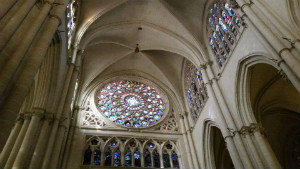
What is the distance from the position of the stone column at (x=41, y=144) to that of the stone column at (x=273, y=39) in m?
6.54

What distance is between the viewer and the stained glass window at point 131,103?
1384 centimetres

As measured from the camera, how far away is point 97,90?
15.1 m

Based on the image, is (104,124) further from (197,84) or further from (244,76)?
(244,76)

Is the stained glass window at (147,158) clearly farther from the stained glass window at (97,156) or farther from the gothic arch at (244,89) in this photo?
the gothic arch at (244,89)

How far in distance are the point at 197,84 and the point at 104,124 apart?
17.2ft

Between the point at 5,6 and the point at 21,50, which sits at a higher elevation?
the point at 5,6

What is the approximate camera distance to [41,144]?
6.83 m

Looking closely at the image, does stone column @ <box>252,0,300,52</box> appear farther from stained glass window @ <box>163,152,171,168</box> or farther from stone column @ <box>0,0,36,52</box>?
stained glass window @ <box>163,152,171,168</box>

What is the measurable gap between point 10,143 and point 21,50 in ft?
11.4

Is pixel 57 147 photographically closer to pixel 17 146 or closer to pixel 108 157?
pixel 17 146

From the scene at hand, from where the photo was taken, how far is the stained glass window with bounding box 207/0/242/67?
9.86m

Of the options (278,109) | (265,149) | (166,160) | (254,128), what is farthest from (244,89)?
(166,160)

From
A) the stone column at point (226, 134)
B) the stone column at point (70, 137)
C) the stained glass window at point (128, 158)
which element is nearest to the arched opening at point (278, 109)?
the stone column at point (226, 134)

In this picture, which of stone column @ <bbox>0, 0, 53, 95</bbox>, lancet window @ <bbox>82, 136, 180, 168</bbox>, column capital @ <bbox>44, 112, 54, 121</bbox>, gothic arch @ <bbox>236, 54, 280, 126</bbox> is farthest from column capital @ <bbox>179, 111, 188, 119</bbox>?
stone column @ <bbox>0, 0, 53, 95</bbox>
